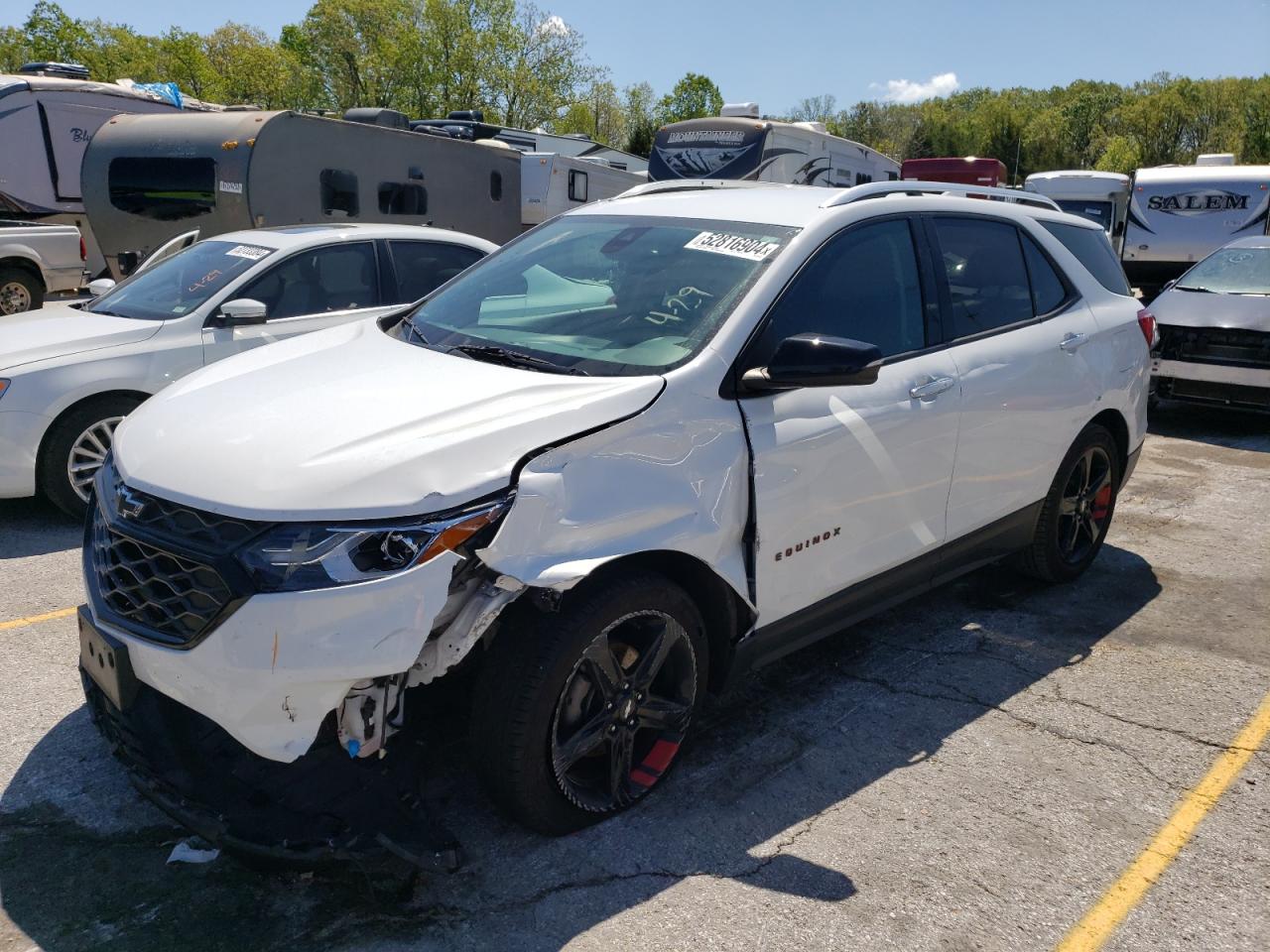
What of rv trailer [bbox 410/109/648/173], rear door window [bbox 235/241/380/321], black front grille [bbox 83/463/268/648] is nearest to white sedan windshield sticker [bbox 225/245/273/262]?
rear door window [bbox 235/241/380/321]

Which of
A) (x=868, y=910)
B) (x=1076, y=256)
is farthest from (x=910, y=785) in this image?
(x=1076, y=256)

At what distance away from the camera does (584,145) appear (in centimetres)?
2520

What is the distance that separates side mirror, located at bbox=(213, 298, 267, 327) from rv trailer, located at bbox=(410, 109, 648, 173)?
11231mm

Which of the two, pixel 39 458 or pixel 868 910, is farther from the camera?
pixel 39 458

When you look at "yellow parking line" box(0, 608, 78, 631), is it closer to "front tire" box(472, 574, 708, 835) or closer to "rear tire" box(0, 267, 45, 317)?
"front tire" box(472, 574, 708, 835)

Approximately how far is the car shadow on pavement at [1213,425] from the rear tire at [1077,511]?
14.1ft

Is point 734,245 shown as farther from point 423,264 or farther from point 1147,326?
point 423,264

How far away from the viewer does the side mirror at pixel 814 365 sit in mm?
3061

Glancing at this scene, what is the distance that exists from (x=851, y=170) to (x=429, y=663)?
58.4 feet

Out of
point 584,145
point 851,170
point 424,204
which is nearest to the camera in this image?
point 424,204

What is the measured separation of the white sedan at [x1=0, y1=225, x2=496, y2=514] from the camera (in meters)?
5.47

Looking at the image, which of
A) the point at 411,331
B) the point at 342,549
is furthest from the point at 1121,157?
the point at 342,549

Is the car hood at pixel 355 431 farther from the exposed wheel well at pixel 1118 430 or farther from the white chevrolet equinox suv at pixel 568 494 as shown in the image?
the exposed wheel well at pixel 1118 430

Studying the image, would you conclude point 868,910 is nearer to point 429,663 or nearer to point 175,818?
point 429,663
